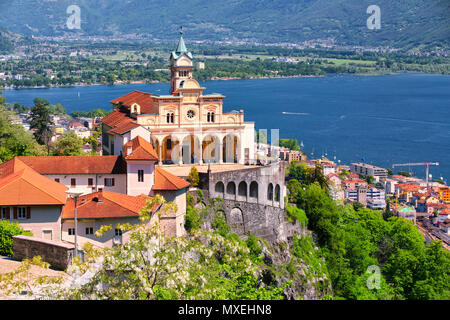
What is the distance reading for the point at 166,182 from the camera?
80.9ft

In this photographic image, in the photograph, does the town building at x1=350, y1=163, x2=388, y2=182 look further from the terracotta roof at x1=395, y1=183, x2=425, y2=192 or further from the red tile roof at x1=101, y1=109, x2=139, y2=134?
the red tile roof at x1=101, y1=109, x2=139, y2=134

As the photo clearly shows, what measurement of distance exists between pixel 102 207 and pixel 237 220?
7758 millimetres

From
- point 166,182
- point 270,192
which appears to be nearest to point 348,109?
point 270,192

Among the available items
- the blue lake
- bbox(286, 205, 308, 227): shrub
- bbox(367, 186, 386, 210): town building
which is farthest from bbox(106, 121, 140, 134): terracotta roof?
the blue lake

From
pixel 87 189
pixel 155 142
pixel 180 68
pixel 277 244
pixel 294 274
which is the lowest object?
pixel 294 274

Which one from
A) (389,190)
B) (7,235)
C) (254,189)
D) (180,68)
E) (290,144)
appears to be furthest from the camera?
(290,144)

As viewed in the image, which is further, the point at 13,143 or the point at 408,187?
the point at 408,187

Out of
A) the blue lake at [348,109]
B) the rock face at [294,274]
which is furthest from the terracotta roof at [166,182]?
the blue lake at [348,109]

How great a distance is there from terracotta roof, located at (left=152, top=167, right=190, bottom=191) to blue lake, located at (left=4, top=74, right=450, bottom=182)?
226ft

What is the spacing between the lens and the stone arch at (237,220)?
Answer: 2798cm

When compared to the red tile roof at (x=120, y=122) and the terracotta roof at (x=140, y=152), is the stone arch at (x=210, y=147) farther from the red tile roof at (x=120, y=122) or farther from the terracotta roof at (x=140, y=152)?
the terracotta roof at (x=140, y=152)

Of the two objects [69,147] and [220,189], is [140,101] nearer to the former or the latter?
[69,147]

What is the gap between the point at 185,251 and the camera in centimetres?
1287

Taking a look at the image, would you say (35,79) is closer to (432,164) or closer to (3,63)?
(3,63)
